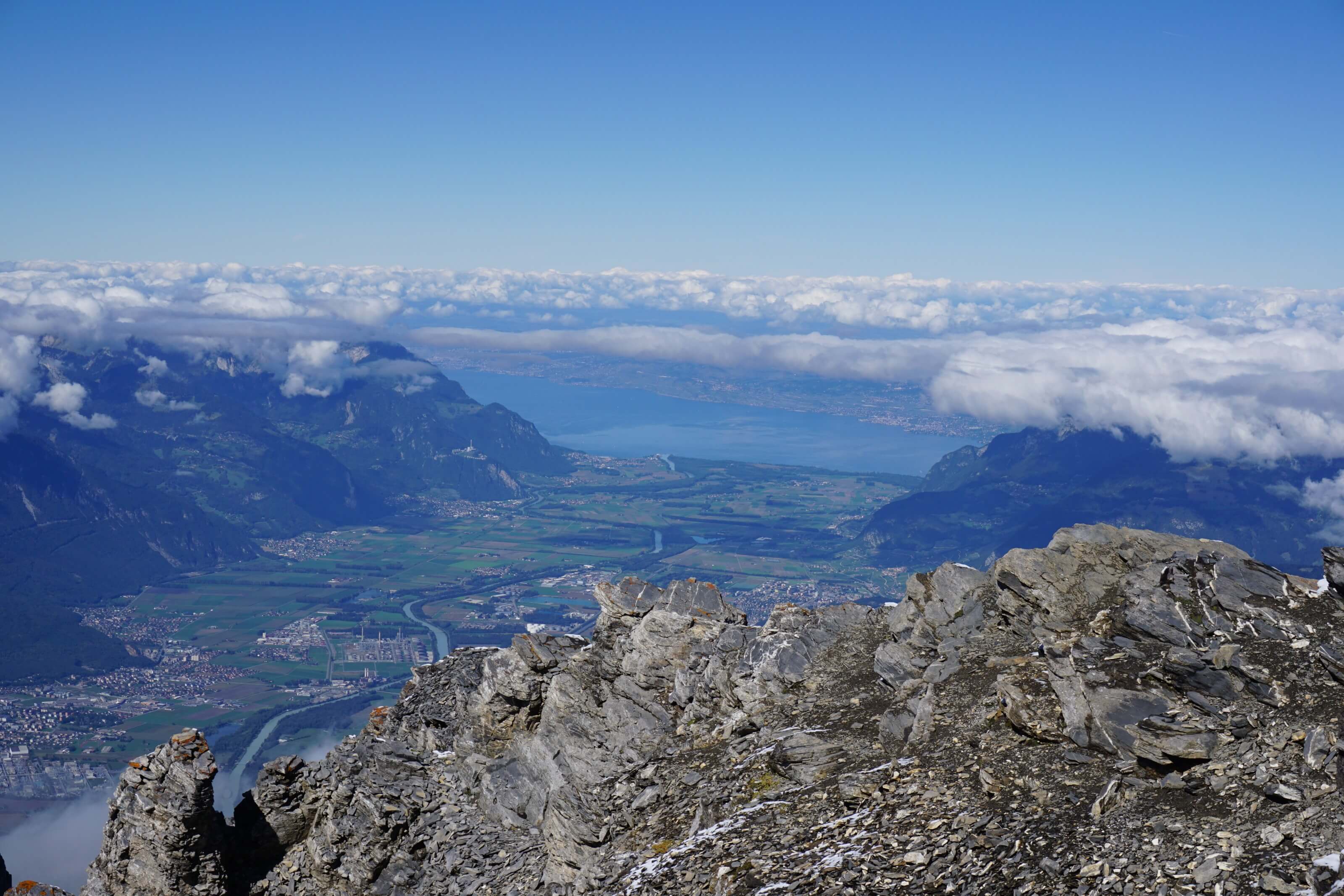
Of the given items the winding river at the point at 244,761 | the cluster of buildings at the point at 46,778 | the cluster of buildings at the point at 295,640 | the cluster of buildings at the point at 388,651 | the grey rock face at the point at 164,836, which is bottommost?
the cluster of buildings at the point at 295,640

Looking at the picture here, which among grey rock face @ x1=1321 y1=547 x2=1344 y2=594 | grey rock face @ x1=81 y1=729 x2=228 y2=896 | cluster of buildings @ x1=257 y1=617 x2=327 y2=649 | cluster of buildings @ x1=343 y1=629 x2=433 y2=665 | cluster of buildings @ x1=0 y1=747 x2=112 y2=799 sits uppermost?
grey rock face @ x1=1321 y1=547 x2=1344 y2=594

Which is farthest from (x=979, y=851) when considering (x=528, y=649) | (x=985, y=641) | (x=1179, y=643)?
(x=528, y=649)

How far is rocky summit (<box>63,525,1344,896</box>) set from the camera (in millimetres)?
13758

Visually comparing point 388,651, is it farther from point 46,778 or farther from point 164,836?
point 164,836

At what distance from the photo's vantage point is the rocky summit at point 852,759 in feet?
45.1

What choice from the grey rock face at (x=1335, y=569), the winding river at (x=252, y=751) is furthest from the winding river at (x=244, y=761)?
the grey rock face at (x=1335, y=569)

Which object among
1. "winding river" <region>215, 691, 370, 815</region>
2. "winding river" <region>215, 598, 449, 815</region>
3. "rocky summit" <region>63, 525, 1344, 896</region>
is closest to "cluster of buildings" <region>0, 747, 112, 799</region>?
"winding river" <region>215, 691, 370, 815</region>

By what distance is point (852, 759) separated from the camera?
1955 centimetres

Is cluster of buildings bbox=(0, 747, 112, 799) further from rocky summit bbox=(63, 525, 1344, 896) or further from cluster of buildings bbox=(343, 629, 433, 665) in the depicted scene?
rocky summit bbox=(63, 525, 1344, 896)

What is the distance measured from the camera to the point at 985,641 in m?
22.8

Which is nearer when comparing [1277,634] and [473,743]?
[1277,634]

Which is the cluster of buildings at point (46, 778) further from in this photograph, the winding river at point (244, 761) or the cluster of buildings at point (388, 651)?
the cluster of buildings at point (388, 651)

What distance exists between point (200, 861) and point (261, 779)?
3.38 metres

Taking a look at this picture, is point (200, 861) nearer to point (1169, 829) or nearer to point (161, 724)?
point (1169, 829)
